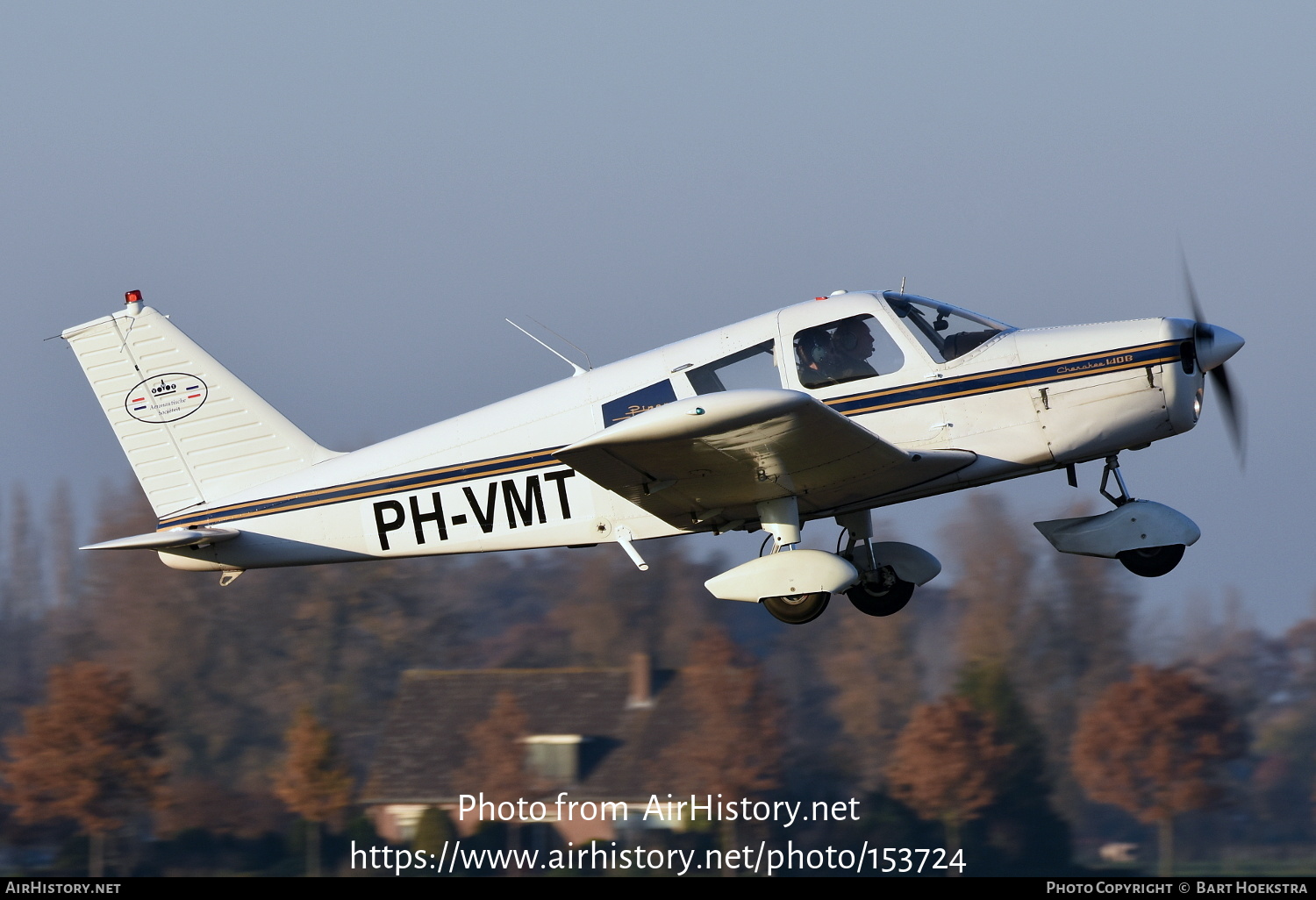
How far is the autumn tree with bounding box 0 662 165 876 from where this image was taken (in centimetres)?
3278

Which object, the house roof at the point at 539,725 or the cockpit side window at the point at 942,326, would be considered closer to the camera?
the cockpit side window at the point at 942,326

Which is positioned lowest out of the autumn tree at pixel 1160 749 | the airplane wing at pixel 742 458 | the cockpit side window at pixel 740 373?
the autumn tree at pixel 1160 749

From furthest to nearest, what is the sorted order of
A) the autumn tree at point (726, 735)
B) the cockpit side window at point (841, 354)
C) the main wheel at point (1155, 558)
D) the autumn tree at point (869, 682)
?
1. the autumn tree at point (869, 682)
2. the autumn tree at point (726, 735)
3. the main wheel at point (1155, 558)
4. the cockpit side window at point (841, 354)

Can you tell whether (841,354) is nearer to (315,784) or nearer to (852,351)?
(852,351)

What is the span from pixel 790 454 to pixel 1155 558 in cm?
299

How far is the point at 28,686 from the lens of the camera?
41688 mm

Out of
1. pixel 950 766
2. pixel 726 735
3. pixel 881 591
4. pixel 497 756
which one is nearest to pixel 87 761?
pixel 497 756

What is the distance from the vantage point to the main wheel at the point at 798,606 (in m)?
10.2

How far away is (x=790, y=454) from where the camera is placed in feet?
31.3

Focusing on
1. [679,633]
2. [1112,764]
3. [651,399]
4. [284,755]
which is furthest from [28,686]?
[651,399]

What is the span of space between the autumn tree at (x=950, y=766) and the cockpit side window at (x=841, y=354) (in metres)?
24.6

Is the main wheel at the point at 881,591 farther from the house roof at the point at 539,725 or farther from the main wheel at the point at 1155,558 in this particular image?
the house roof at the point at 539,725

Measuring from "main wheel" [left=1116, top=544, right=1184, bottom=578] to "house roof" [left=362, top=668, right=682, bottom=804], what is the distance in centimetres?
2257

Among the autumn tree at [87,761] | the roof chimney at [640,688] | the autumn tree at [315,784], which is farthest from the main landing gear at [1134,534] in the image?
the autumn tree at [87,761]
